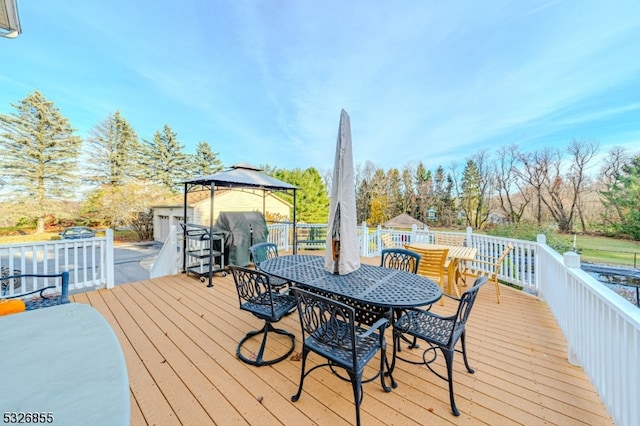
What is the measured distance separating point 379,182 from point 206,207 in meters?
15.0

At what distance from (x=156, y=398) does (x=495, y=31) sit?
34.0 feet

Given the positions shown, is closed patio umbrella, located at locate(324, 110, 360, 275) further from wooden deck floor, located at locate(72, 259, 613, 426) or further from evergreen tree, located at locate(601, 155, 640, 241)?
evergreen tree, located at locate(601, 155, 640, 241)

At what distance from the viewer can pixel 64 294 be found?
2379 mm

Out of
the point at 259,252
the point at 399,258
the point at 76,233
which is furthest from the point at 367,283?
the point at 76,233

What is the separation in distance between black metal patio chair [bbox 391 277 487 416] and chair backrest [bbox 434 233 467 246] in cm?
394

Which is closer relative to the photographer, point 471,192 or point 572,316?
point 572,316

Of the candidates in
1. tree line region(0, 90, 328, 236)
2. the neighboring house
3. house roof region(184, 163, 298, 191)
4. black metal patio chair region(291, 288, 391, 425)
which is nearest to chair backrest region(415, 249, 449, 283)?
black metal patio chair region(291, 288, 391, 425)

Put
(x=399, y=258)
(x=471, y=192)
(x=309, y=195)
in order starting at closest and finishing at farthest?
(x=399, y=258) → (x=309, y=195) → (x=471, y=192)

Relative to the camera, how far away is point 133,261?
455 inches

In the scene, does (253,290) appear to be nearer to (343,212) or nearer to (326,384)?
(326,384)

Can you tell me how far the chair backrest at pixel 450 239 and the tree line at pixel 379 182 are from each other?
12.5m

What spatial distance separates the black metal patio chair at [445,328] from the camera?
1917 mm

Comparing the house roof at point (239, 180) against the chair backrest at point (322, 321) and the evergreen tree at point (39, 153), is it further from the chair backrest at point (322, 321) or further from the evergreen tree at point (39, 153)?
the evergreen tree at point (39, 153)

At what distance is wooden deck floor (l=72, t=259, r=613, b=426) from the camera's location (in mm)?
1799
